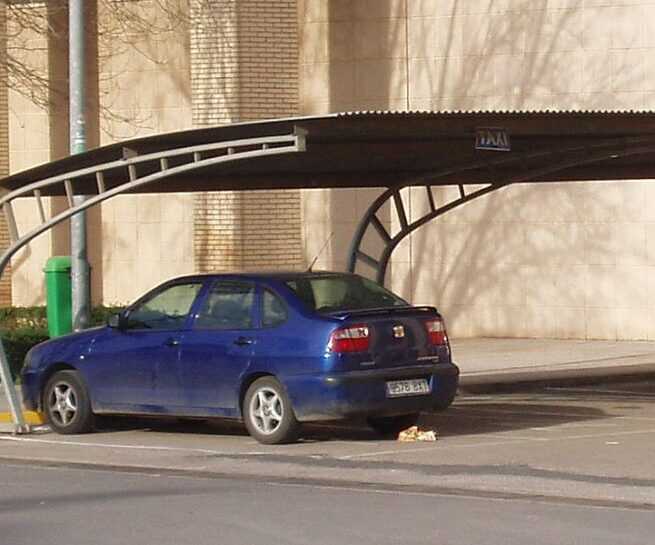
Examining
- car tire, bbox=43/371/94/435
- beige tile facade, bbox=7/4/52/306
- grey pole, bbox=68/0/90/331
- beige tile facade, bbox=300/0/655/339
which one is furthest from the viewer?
beige tile facade, bbox=7/4/52/306

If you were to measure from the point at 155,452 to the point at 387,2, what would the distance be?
43.5ft

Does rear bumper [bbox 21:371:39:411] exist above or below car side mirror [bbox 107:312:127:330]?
below

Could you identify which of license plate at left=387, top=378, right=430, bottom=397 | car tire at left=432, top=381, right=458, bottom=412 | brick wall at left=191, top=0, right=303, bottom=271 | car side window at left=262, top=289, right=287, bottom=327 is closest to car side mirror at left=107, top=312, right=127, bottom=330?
car side window at left=262, top=289, right=287, bottom=327

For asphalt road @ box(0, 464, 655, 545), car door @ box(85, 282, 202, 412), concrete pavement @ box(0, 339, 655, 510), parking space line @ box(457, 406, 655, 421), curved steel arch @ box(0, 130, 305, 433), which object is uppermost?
curved steel arch @ box(0, 130, 305, 433)

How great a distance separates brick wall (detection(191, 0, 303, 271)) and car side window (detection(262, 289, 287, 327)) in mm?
10457

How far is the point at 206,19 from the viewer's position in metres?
25.0

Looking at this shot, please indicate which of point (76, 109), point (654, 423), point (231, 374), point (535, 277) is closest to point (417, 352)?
point (231, 374)

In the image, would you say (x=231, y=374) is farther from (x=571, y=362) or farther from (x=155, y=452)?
(x=571, y=362)

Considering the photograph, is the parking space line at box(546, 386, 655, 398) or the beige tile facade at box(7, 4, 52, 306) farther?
the beige tile facade at box(7, 4, 52, 306)

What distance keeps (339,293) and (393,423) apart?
143cm

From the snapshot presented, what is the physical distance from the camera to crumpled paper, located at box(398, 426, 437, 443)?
14891mm

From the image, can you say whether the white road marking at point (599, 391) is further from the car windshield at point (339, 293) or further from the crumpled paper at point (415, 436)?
the car windshield at point (339, 293)

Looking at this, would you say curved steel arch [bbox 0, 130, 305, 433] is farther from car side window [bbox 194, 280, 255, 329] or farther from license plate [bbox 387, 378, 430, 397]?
license plate [bbox 387, 378, 430, 397]

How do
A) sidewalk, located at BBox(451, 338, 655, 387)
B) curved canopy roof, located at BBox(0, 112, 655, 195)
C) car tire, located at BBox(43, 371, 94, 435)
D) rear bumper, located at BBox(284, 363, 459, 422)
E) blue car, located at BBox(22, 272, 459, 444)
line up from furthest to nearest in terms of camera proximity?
sidewalk, located at BBox(451, 338, 655, 387), car tire, located at BBox(43, 371, 94, 435), curved canopy roof, located at BBox(0, 112, 655, 195), blue car, located at BBox(22, 272, 459, 444), rear bumper, located at BBox(284, 363, 459, 422)
